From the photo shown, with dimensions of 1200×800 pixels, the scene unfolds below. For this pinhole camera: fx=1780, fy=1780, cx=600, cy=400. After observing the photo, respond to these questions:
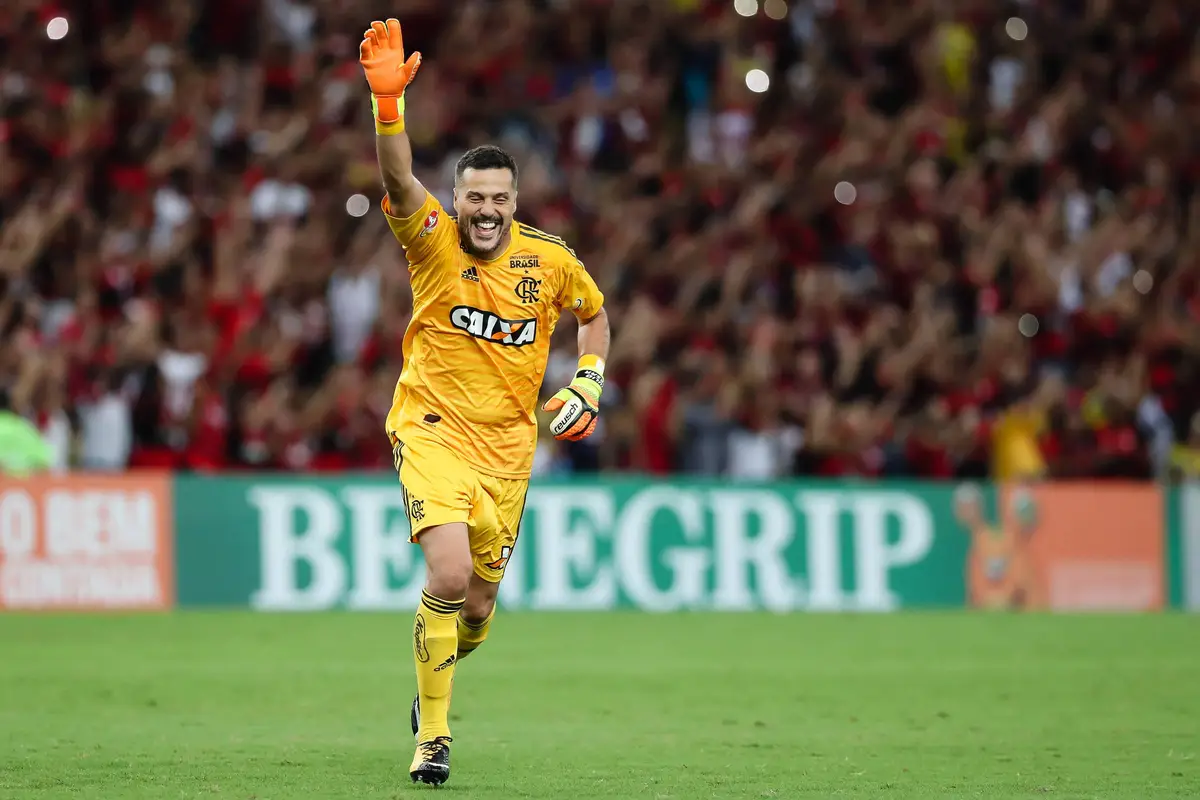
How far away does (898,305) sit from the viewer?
839 inches

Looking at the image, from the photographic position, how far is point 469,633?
8.64m

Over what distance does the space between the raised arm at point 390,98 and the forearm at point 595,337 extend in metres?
1.36

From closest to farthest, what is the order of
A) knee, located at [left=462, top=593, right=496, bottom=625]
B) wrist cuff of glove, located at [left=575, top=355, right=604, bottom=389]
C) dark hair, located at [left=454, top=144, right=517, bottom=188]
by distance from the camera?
dark hair, located at [left=454, top=144, right=517, bottom=188] → wrist cuff of glove, located at [left=575, top=355, right=604, bottom=389] → knee, located at [left=462, top=593, right=496, bottom=625]

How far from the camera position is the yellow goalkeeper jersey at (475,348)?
808cm

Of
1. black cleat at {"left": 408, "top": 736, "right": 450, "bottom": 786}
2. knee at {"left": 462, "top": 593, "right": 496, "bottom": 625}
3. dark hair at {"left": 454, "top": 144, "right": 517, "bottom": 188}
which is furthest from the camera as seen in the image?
knee at {"left": 462, "top": 593, "right": 496, "bottom": 625}

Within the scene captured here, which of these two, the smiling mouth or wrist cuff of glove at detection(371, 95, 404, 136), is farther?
the smiling mouth

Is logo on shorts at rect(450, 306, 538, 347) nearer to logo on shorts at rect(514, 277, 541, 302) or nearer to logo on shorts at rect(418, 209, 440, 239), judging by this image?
A: logo on shorts at rect(514, 277, 541, 302)

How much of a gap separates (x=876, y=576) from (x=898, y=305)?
4268 mm

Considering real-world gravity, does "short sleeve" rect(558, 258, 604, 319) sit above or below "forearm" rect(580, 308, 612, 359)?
above

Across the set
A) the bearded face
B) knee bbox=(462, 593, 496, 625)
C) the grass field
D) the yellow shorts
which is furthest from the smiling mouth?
the grass field

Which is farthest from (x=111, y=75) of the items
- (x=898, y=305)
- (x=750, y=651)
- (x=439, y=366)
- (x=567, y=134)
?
(x=439, y=366)

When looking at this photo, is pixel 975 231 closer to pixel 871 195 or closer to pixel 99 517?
pixel 871 195

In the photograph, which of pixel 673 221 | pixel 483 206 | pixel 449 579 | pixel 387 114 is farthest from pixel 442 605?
pixel 673 221

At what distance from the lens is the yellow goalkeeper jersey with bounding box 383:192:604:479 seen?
8078 millimetres
